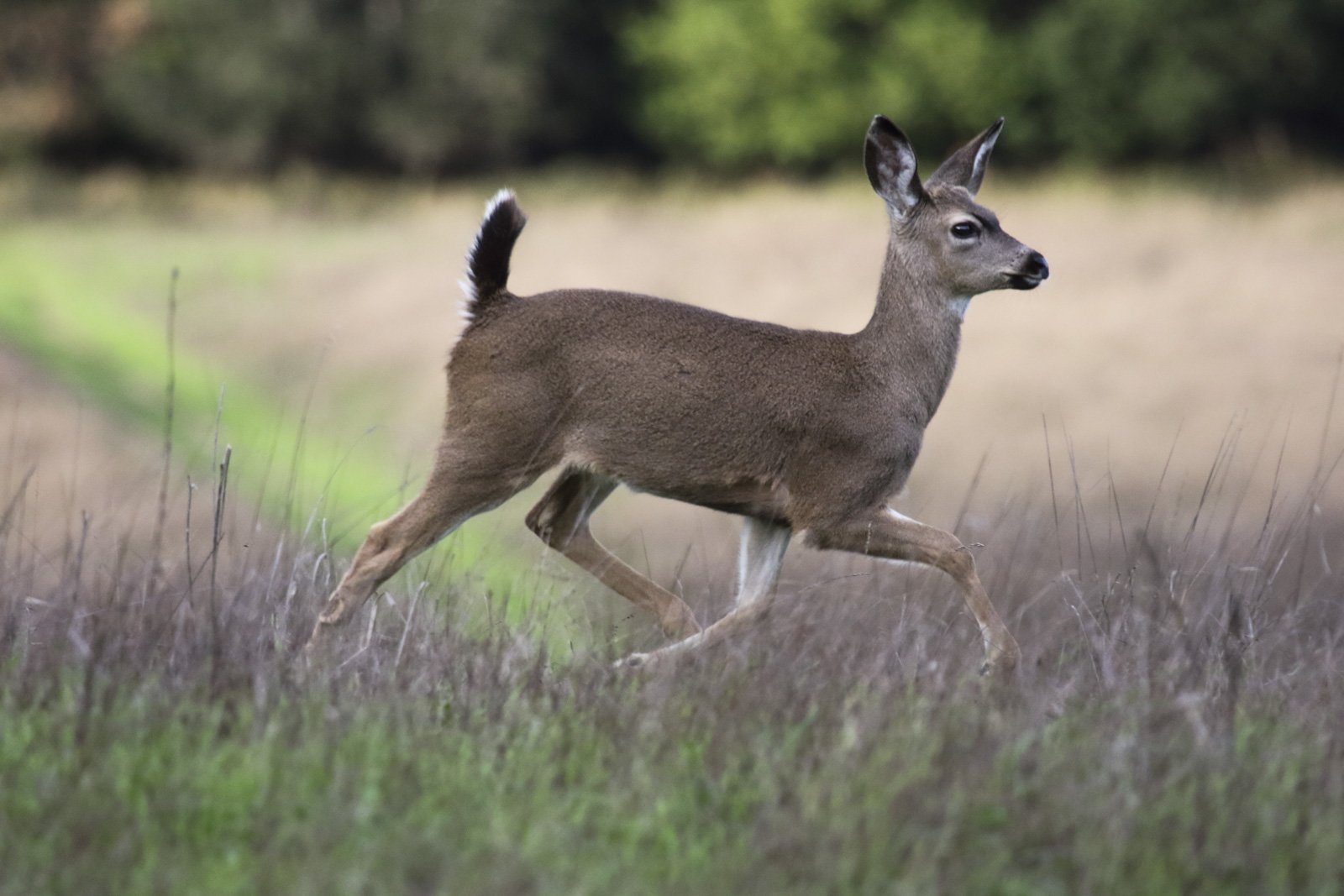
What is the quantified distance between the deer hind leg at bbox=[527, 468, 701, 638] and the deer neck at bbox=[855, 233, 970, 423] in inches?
39.0

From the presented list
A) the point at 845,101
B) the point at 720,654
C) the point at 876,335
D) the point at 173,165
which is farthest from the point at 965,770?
the point at 173,165

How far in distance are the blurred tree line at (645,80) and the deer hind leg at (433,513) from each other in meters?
23.4

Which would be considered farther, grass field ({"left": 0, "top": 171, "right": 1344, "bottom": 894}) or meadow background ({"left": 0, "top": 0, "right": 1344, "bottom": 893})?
meadow background ({"left": 0, "top": 0, "right": 1344, "bottom": 893})

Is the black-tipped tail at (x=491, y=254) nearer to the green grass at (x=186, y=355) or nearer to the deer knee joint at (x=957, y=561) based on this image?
the green grass at (x=186, y=355)

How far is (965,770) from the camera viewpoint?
3.98 metres

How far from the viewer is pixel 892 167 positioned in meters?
6.37

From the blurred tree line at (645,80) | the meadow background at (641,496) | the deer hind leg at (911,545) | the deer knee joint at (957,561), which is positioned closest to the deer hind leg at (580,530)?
the meadow background at (641,496)

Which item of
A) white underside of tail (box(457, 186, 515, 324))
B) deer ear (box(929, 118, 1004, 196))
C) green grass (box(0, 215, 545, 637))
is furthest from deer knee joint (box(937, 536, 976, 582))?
white underside of tail (box(457, 186, 515, 324))

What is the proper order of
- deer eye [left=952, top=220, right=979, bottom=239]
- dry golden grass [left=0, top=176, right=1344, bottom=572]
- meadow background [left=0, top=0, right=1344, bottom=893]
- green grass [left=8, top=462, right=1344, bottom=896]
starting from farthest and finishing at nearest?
dry golden grass [left=0, top=176, right=1344, bottom=572]
deer eye [left=952, top=220, right=979, bottom=239]
meadow background [left=0, top=0, right=1344, bottom=893]
green grass [left=8, top=462, right=1344, bottom=896]

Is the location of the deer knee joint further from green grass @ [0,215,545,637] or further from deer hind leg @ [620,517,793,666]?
green grass @ [0,215,545,637]

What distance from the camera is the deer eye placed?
20.8 ft

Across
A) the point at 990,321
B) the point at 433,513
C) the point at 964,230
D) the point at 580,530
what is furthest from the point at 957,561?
the point at 990,321

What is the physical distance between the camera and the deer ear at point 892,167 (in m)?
6.24

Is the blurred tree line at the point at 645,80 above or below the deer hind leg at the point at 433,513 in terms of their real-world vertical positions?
above
